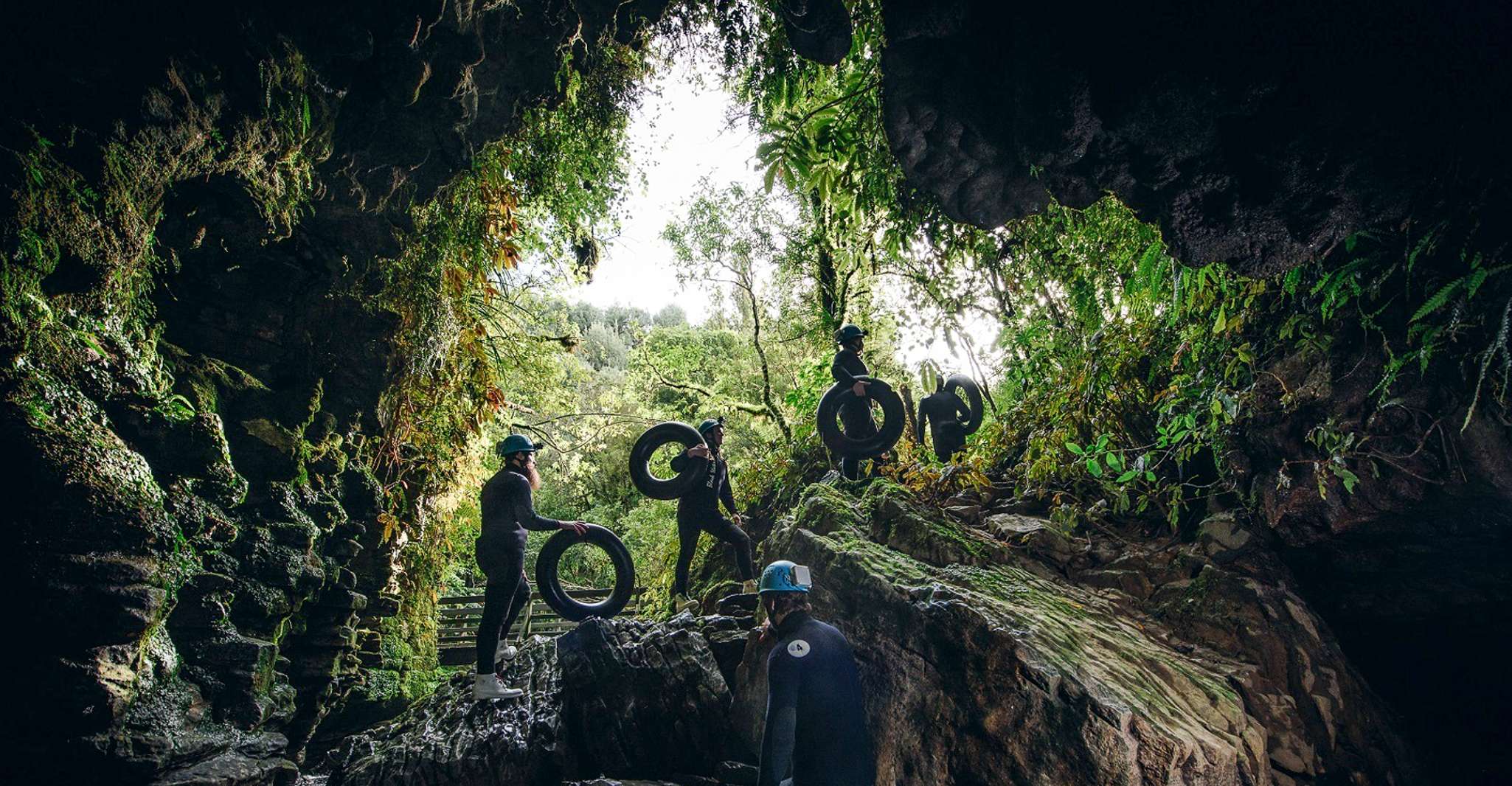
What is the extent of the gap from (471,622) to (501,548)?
8.10 metres

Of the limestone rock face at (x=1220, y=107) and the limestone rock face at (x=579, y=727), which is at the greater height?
the limestone rock face at (x=1220, y=107)

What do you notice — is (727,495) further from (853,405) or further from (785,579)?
(785,579)

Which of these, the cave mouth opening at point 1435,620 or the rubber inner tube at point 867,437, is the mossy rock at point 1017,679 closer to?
the cave mouth opening at point 1435,620

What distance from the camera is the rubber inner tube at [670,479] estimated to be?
21.7 ft

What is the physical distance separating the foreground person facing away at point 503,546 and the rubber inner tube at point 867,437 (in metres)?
3.09

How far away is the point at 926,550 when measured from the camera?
512cm

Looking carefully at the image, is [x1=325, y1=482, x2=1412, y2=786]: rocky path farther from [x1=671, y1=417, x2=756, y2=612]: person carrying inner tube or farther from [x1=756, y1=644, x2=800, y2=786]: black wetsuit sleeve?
[x1=756, y1=644, x2=800, y2=786]: black wetsuit sleeve

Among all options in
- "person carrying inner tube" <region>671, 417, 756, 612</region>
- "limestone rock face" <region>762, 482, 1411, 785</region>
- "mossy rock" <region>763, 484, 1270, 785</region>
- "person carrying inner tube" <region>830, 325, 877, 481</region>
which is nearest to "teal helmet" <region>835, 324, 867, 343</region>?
"person carrying inner tube" <region>830, 325, 877, 481</region>

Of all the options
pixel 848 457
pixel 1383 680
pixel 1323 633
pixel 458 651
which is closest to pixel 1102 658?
pixel 1323 633

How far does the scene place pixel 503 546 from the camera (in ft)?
18.4

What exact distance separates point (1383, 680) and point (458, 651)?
12.3 m

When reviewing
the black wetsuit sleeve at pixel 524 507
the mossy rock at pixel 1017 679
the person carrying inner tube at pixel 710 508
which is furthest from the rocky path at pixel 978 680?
the black wetsuit sleeve at pixel 524 507

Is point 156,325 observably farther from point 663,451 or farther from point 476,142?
point 663,451

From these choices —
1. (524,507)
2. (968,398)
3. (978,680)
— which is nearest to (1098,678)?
(978,680)
